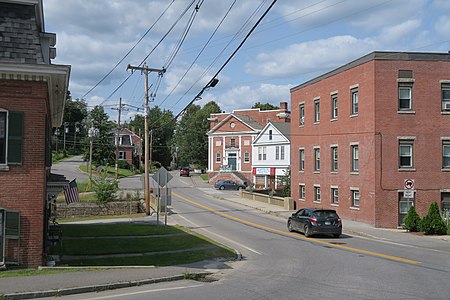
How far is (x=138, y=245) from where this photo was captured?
22.5m

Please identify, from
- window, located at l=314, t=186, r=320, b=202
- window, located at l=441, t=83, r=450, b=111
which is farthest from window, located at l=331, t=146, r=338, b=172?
window, located at l=441, t=83, r=450, b=111

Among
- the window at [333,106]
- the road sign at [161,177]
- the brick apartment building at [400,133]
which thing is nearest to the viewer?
the road sign at [161,177]

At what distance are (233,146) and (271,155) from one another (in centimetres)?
1539

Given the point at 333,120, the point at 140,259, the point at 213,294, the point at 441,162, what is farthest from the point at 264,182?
the point at 213,294

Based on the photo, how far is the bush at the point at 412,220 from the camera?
30750 mm

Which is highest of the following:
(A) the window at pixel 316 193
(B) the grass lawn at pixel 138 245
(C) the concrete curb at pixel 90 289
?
(A) the window at pixel 316 193

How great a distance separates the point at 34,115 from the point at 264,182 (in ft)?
198

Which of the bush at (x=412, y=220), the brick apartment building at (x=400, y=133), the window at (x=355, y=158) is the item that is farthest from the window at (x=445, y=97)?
the bush at (x=412, y=220)

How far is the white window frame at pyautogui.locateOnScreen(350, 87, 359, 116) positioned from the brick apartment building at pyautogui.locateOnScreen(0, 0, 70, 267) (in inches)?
949

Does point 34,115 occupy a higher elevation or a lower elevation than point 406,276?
higher

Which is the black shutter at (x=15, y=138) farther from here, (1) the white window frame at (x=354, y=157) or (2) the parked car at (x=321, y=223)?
(1) the white window frame at (x=354, y=157)

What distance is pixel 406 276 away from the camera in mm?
15117

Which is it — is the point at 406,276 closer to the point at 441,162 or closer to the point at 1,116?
the point at 1,116

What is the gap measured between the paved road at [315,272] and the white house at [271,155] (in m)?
38.5
